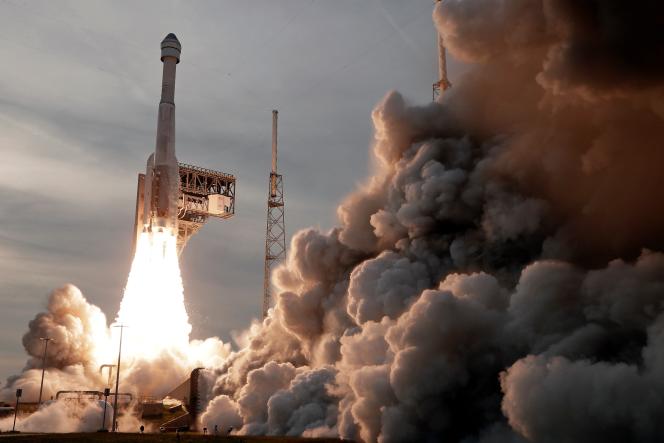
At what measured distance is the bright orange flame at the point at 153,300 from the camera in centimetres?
8431

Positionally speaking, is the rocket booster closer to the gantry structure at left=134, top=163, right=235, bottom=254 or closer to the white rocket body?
the white rocket body

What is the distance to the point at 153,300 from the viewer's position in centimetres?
8438

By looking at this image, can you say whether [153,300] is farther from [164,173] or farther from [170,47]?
[170,47]

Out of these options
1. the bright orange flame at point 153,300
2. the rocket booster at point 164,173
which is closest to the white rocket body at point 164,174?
the rocket booster at point 164,173

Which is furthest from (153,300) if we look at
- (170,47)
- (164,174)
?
(170,47)

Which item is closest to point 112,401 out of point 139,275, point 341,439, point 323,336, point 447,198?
point 139,275

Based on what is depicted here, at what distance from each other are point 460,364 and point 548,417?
7590mm

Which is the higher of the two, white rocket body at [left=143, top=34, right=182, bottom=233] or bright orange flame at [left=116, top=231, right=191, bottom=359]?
white rocket body at [left=143, top=34, right=182, bottom=233]

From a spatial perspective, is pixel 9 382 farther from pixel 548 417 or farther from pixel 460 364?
pixel 548 417

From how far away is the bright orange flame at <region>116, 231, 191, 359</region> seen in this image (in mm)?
84312

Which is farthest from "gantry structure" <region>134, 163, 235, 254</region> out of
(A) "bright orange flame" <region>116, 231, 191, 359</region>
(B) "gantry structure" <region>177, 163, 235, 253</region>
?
(A) "bright orange flame" <region>116, 231, 191, 359</region>

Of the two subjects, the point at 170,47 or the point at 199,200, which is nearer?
the point at 170,47

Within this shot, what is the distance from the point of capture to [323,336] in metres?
61.8

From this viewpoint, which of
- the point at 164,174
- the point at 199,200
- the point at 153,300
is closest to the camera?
the point at 153,300
